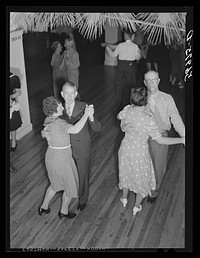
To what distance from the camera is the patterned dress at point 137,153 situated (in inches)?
116

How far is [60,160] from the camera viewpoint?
3.03 metres

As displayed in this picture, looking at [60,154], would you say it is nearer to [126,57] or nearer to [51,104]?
[51,104]

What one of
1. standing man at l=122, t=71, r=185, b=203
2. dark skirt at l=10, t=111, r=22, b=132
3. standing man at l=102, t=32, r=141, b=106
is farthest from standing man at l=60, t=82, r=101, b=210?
dark skirt at l=10, t=111, r=22, b=132

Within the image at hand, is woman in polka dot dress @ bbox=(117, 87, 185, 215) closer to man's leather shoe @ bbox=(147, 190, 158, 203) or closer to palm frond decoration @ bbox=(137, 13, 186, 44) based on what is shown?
man's leather shoe @ bbox=(147, 190, 158, 203)

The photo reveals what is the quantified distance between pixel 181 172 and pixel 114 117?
1542 mm

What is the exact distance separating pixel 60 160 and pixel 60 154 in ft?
0.15

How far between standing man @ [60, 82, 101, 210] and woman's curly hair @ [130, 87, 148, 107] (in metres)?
0.31

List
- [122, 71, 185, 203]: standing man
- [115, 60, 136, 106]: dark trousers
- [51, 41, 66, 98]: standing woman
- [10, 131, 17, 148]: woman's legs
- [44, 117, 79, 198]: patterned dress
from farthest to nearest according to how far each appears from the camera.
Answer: [10, 131, 17, 148]: woman's legs → [115, 60, 136, 106]: dark trousers → [51, 41, 66, 98]: standing woman → [122, 71, 185, 203]: standing man → [44, 117, 79, 198]: patterned dress

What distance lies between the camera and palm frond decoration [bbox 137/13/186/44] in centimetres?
279

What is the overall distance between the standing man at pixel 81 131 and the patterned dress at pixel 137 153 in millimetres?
238

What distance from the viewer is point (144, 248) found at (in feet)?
9.94

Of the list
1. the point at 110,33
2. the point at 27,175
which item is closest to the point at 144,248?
the point at 27,175

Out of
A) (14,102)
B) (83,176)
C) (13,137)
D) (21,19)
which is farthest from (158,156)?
(13,137)

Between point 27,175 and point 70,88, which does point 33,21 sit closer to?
point 70,88
